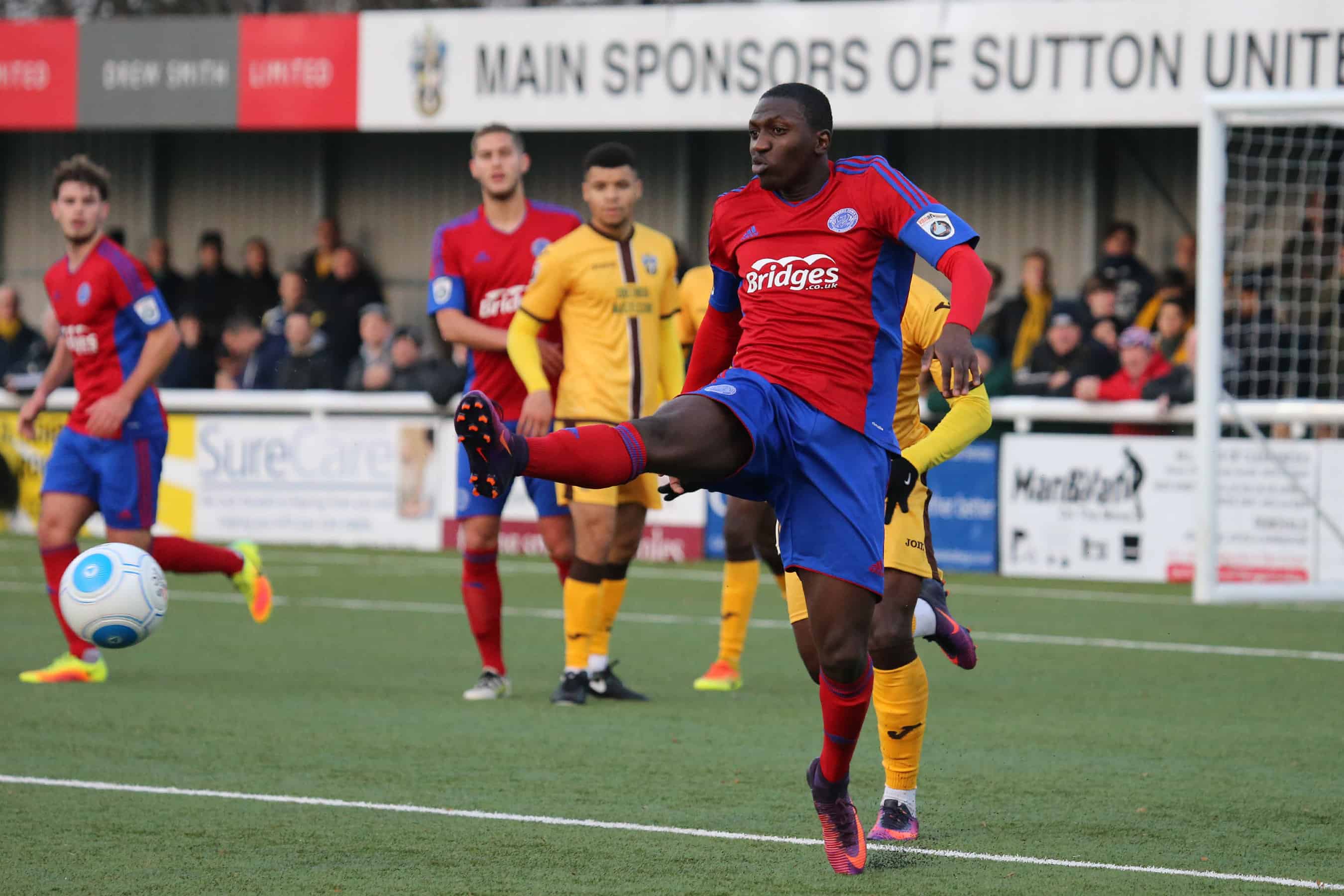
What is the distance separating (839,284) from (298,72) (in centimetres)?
1463

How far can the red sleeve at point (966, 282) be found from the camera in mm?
4660

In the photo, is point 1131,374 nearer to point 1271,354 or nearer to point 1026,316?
point 1271,354

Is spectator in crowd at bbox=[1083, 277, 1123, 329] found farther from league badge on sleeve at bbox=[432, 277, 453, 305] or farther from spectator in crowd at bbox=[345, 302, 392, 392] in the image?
league badge on sleeve at bbox=[432, 277, 453, 305]

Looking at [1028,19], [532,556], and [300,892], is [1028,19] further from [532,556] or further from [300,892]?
[300,892]

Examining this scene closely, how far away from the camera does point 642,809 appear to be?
5.82 m

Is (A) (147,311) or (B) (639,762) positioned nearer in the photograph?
(B) (639,762)

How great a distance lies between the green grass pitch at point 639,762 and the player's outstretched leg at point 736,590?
0.23m

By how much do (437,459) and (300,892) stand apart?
1076 centimetres

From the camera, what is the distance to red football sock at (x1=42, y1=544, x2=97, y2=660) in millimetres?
8695

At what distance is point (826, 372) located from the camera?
487 centimetres

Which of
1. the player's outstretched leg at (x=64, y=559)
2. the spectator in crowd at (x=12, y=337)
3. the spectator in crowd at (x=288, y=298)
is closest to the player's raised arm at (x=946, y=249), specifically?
the player's outstretched leg at (x=64, y=559)

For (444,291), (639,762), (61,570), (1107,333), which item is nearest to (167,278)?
(1107,333)

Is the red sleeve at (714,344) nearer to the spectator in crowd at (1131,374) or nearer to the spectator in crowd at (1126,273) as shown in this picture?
the spectator in crowd at (1131,374)

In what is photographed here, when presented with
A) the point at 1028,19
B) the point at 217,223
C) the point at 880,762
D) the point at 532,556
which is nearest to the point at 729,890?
the point at 880,762
